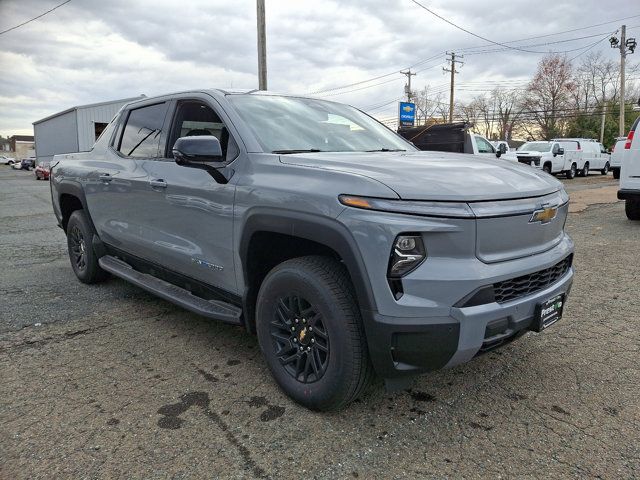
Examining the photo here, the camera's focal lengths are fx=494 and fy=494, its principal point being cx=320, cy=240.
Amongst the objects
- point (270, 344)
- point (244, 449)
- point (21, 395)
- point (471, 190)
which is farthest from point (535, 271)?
point (21, 395)

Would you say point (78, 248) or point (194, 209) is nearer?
point (194, 209)

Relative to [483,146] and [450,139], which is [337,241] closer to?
[450,139]

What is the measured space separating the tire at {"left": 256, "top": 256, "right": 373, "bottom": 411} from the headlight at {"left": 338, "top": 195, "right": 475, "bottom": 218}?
433 mm

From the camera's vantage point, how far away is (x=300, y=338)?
8.86ft

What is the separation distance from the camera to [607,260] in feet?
19.7

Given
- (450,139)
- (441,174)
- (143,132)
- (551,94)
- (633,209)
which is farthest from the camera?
(551,94)

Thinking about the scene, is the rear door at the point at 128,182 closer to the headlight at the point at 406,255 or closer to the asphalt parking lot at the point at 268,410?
the asphalt parking lot at the point at 268,410

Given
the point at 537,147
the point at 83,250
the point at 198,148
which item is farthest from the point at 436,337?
the point at 537,147

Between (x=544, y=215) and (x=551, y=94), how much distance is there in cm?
6170

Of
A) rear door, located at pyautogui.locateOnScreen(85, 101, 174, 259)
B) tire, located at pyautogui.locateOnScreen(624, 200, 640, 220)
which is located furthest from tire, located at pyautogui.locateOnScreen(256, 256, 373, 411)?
tire, located at pyautogui.locateOnScreen(624, 200, 640, 220)

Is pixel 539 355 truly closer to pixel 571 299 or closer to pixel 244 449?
pixel 571 299

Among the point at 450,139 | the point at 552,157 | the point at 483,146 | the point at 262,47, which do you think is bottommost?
the point at 552,157

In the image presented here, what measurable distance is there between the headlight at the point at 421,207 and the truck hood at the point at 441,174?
0.03 meters

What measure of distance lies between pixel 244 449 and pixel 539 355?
212cm
